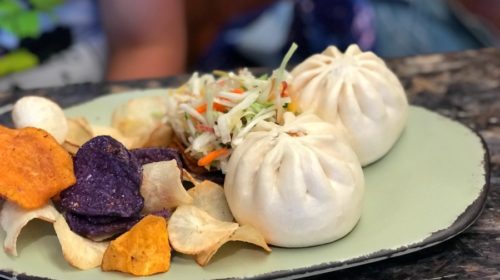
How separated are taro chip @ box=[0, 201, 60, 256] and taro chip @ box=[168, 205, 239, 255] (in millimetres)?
147

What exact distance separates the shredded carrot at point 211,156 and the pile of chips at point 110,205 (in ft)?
0.14

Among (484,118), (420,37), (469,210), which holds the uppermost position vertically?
(469,210)

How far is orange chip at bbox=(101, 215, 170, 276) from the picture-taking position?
0.83 m

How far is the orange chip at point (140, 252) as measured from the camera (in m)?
0.83

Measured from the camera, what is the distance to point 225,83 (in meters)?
1.09

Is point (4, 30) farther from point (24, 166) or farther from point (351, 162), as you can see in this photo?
point (351, 162)

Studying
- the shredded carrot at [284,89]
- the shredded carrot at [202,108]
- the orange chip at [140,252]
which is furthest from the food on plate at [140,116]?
the orange chip at [140,252]

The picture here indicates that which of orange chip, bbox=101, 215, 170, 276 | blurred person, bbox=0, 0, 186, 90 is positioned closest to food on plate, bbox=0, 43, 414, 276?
orange chip, bbox=101, 215, 170, 276

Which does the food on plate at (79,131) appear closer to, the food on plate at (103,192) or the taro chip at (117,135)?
the taro chip at (117,135)

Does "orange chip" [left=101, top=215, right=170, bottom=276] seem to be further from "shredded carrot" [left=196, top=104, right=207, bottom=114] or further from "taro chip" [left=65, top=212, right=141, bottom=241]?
"shredded carrot" [left=196, top=104, right=207, bottom=114]

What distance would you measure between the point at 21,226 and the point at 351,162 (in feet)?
1.33

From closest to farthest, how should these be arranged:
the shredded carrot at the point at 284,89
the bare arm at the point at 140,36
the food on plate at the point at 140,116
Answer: the shredded carrot at the point at 284,89 → the food on plate at the point at 140,116 → the bare arm at the point at 140,36

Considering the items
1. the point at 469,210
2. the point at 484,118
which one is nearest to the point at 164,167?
the point at 469,210

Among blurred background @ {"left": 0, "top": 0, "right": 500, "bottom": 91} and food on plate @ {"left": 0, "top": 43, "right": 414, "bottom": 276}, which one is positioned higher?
food on plate @ {"left": 0, "top": 43, "right": 414, "bottom": 276}
